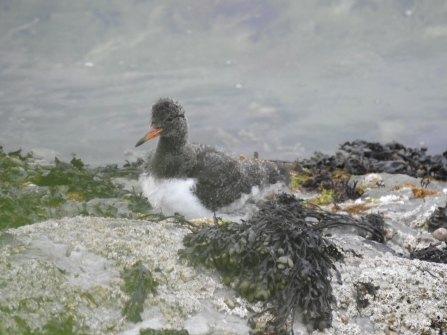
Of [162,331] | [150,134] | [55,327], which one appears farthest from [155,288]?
[150,134]

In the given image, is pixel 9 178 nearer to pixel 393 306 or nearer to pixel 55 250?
pixel 55 250

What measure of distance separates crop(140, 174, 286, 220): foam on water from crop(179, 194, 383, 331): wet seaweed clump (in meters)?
2.49

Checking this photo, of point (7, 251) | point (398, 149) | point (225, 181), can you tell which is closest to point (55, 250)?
point (7, 251)

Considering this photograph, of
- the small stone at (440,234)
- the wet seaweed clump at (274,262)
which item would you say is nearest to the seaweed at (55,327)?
the wet seaweed clump at (274,262)

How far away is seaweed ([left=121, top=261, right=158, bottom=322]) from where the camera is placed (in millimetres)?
2881

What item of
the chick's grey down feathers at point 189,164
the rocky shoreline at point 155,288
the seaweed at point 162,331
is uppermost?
the chick's grey down feathers at point 189,164

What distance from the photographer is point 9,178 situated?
6.98 m

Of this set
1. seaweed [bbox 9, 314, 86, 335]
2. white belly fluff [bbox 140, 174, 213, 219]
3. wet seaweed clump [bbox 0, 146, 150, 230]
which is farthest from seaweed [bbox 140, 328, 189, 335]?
white belly fluff [bbox 140, 174, 213, 219]

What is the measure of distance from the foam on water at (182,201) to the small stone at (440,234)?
7.68 feet

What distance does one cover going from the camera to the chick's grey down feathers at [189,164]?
20.6 ft

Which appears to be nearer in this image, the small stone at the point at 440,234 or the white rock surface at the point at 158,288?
the white rock surface at the point at 158,288

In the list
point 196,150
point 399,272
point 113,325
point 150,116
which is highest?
point 150,116

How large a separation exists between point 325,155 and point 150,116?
5.45m

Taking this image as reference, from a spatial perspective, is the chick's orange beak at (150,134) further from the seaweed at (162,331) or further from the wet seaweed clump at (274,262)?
the seaweed at (162,331)
